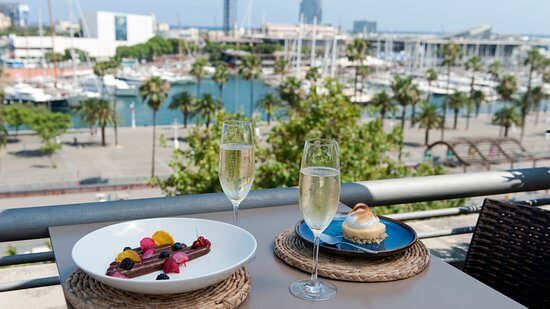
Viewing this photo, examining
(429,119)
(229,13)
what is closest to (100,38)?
(429,119)

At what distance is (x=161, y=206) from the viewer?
183cm

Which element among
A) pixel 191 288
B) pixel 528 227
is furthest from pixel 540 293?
pixel 191 288

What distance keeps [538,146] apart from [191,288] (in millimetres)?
41116

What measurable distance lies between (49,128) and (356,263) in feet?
123

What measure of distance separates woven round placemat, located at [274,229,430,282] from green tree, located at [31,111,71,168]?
34771 mm

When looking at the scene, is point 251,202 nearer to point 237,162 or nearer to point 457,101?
point 237,162

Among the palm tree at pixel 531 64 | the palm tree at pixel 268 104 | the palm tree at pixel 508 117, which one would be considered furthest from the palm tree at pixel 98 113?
the palm tree at pixel 531 64

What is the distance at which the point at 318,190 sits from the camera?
112cm

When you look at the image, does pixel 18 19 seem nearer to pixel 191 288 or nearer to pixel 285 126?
pixel 285 126

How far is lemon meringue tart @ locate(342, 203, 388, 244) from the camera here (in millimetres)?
1362

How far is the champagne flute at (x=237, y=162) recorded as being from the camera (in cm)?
133

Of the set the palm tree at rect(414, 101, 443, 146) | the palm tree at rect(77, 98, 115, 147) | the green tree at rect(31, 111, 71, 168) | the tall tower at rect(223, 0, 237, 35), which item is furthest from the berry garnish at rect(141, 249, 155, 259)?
the tall tower at rect(223, 0, 237, 35)

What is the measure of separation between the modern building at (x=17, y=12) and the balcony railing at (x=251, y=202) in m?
84.6

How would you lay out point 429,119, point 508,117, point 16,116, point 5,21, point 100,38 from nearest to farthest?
point 429,119 < point 508,117 < point 16,116 < point 100,38 < point 5,21
